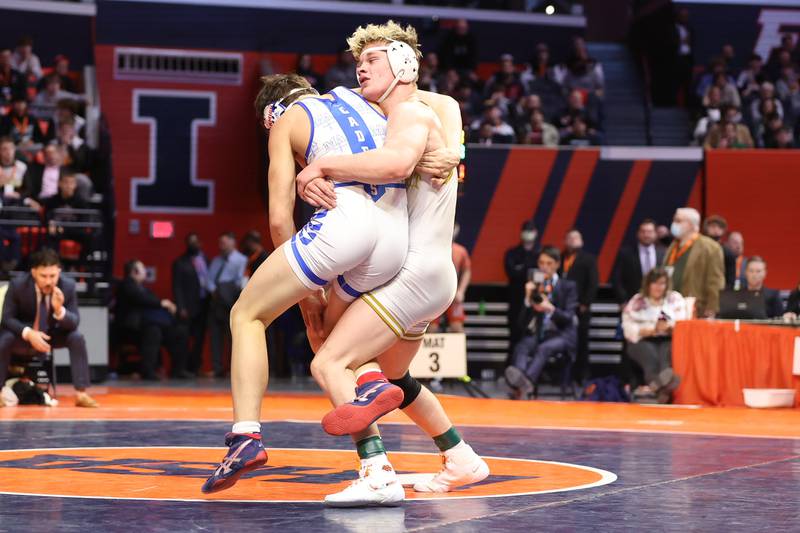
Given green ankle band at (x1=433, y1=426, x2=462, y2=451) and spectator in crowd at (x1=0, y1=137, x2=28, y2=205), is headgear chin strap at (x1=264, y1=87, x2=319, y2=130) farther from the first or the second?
spectator in crowd at (x1=0, y1=137, x2=28, y2=205)

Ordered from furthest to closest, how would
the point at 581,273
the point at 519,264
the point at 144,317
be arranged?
1. the point at 519,264
2. the point at 144,317
3. the point at 581,273

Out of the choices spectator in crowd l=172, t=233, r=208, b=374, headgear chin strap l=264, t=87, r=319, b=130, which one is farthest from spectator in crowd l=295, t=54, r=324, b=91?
headgear chin strap l=264, t=87, r=319, b=130

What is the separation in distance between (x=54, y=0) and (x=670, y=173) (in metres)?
7.96

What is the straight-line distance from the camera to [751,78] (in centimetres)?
1678

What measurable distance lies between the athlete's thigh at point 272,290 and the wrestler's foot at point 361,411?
400 millimetres

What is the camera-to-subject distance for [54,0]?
53.8 ft

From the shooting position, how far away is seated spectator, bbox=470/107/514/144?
1465 cm

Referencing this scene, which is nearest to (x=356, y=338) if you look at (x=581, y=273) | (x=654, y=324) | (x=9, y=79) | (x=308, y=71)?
(x=654, y=324)

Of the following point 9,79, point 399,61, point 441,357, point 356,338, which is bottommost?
point 441,357

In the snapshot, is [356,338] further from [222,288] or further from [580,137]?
[580,137]

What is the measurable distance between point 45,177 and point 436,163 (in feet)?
31.1

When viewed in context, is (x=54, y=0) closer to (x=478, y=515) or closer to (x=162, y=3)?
(x=162, y=3)

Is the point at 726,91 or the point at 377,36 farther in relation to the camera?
the point at 726,91

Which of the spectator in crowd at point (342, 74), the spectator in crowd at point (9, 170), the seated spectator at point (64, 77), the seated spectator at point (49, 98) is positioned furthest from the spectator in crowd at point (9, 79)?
the spectator in crowd at point (342, 74)
